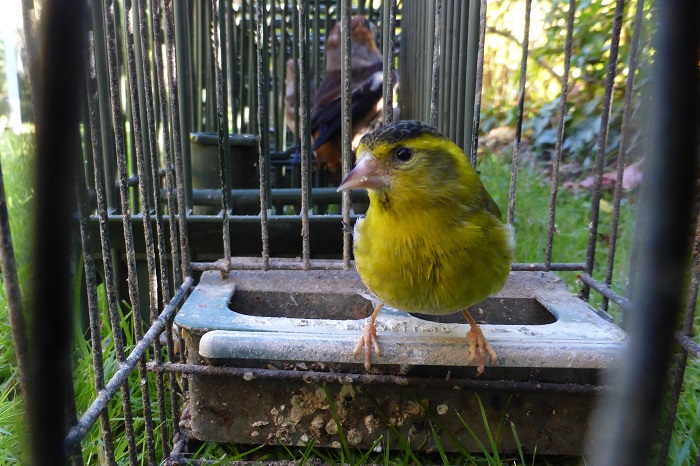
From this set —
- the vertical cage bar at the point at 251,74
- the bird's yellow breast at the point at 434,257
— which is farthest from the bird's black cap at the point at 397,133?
the vertical cage bar at the point at 251,74

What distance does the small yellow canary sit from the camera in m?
1.56

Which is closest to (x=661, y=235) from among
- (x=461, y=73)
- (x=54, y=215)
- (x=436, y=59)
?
(x=54, y=215)

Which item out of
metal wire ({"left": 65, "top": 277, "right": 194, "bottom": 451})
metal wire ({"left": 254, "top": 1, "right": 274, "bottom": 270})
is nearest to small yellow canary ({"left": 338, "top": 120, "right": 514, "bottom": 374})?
metal wire ({"left": 254, "top": 1, "right": 274, "bottom": 270})

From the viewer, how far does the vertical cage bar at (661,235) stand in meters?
0.46

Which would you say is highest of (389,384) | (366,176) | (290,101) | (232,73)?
(232,73)

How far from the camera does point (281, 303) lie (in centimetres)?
229

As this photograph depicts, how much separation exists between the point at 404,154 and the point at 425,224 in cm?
21

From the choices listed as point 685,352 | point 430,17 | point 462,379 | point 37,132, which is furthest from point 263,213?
point 37,132

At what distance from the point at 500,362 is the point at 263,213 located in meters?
1.08

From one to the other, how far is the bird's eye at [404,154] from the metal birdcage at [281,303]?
0.61 m

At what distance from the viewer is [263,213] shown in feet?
7.23

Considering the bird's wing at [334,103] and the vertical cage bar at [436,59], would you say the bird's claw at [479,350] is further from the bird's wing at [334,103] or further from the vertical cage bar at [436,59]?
the bird's wing at [334,103]

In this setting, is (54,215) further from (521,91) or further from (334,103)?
(334,103)

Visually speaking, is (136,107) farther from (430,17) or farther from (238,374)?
(430,17)
